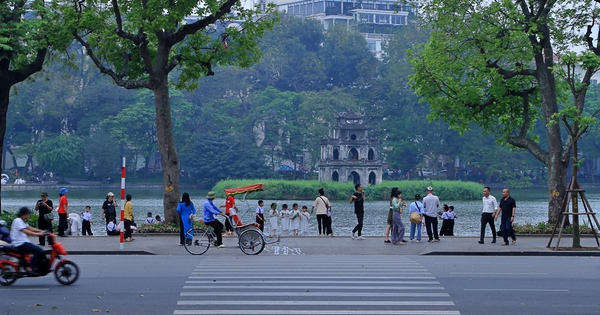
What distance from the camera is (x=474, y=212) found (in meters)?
64.9

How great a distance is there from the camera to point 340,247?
24.3 meters

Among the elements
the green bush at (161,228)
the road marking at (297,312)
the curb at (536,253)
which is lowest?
the curb at (536,253)

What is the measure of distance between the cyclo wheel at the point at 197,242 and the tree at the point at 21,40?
9.47 metres

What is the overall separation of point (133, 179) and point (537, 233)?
80.0 metres

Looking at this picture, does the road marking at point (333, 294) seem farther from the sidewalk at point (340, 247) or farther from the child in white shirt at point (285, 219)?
the child in white shirt at point (285, 219)

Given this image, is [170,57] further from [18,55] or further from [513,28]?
[513,28]

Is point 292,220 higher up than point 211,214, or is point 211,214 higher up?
point 211,214

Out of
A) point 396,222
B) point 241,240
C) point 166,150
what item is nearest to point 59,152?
point 166,150

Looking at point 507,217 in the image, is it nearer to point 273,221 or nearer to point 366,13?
point 273,221

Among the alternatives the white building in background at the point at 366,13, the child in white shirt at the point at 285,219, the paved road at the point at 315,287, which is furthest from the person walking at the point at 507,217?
the white building in background at the point at 366,13

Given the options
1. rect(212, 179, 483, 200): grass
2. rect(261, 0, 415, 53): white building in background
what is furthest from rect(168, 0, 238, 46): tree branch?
rect(261, 0, 415, 53): white building in background

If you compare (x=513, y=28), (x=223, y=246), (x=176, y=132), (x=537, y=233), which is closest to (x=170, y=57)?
(x=223, y=246)

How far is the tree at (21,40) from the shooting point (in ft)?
92.4

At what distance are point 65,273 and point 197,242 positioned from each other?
6.68 metres
